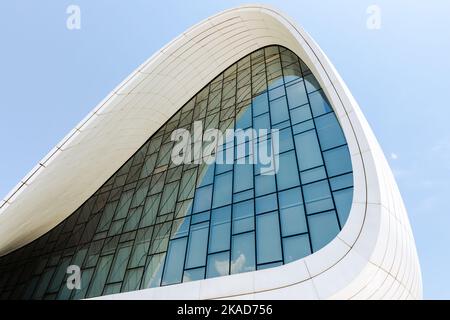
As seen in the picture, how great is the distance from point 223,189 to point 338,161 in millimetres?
4632

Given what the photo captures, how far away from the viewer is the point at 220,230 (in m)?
11.6

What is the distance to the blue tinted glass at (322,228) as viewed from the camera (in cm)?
920

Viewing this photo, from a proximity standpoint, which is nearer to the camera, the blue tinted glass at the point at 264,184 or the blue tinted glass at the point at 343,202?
the blue tinted glass at the point at 343,202

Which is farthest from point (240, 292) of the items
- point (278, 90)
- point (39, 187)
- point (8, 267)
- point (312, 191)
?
point (8, 267)

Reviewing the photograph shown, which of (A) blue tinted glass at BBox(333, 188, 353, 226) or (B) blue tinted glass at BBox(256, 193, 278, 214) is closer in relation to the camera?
(A) blue tinted glass at BBox(333, 188, 353, 226)

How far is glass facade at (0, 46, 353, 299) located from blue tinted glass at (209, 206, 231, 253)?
0.14 ft

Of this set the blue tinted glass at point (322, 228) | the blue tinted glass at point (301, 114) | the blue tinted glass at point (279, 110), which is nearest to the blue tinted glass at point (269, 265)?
the blue tinted glass at point (322, 228)

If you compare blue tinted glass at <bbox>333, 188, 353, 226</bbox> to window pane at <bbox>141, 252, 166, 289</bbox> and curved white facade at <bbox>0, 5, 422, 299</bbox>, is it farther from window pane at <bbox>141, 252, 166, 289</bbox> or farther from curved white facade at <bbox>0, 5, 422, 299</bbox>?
window pane at <bbox>141, 252, 166, 289</bbox>

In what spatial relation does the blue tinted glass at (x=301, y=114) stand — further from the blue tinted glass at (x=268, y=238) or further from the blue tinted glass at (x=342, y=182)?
the blue tinted glass at (x=268, y=238)

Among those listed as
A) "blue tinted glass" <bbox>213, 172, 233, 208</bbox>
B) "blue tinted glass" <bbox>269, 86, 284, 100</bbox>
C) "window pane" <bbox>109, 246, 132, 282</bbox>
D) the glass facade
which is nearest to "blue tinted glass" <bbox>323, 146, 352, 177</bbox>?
the glass facade

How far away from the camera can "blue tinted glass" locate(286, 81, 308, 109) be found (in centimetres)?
1425

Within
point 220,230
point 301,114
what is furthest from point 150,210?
point 301,114

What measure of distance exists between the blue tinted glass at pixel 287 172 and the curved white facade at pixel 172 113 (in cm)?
221

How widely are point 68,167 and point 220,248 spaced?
32.6ft
